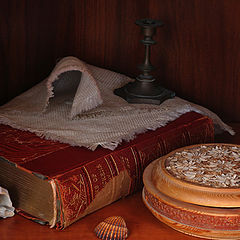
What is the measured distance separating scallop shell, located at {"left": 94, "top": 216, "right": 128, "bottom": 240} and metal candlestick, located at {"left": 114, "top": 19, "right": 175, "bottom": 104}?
0.40 m

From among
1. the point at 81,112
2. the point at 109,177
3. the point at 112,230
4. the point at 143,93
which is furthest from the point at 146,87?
the point at 112,230

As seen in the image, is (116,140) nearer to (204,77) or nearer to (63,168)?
(63,168)

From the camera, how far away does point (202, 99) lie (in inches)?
51.7

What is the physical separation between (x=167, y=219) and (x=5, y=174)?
0.94ft

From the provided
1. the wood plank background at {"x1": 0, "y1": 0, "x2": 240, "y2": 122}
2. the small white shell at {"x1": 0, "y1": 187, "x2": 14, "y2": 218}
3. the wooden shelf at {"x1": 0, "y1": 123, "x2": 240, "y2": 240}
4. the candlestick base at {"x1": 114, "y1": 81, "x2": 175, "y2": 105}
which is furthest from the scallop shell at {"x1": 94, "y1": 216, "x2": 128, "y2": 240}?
the wood plank background at {"x1": 0, "y1": 0, "x2": 240, "y2": 122}

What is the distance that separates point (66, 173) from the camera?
2.68 ft

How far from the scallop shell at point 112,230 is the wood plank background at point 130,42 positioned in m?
0.55

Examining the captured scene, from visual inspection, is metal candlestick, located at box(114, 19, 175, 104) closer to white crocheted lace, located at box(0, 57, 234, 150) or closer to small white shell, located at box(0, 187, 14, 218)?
white crocheted lace, located at box(0, 57, 234, 150)

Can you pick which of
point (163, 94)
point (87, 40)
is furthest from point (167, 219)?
point (87, 40)

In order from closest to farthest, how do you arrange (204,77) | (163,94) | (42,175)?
1. (42,175)
2. (163,94)
3. (204,77)

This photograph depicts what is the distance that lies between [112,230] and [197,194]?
14 centimetres

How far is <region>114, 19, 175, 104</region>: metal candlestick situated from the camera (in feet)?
3.75

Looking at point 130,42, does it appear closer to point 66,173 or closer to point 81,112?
point 81,112

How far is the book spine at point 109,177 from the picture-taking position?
0.81m
